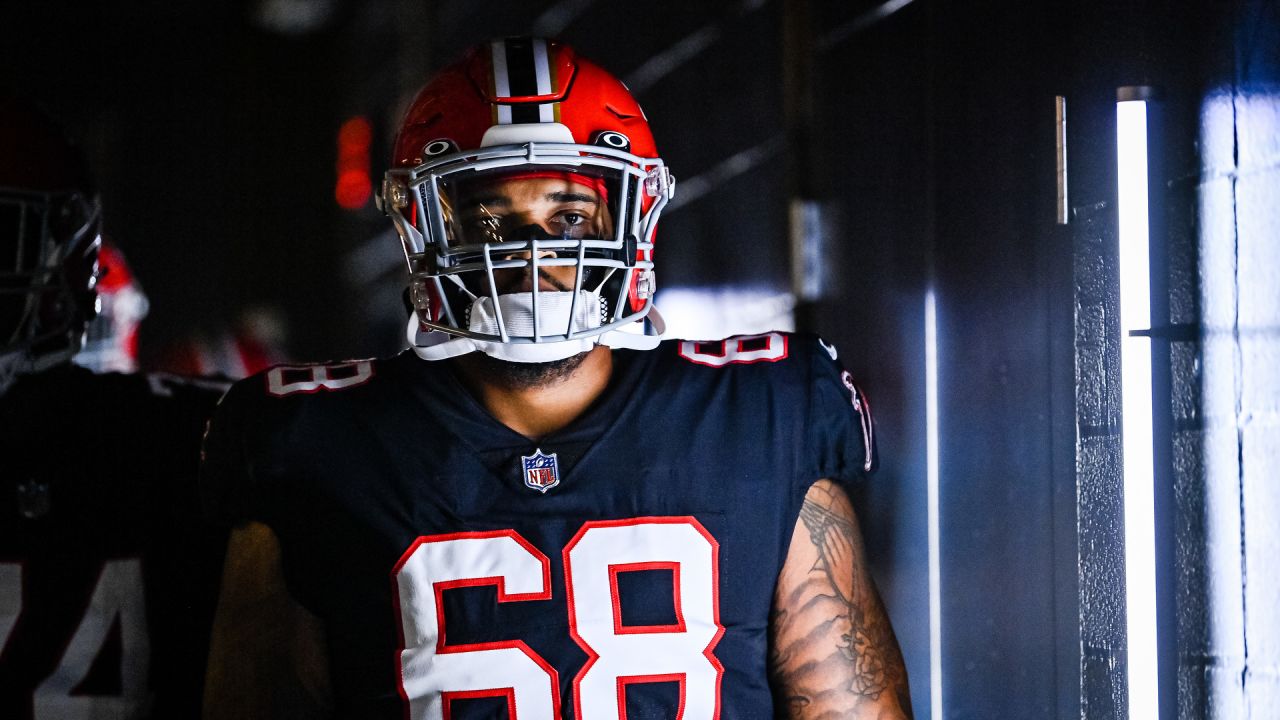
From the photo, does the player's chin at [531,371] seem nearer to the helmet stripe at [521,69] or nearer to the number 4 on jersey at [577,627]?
the number 4 on jersey at [577,627]

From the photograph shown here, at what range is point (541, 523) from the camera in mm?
1298

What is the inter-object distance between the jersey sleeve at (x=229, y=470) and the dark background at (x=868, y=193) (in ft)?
2.61

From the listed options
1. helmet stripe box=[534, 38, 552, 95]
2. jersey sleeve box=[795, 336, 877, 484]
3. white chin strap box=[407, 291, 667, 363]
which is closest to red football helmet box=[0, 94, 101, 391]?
white chin strap box=[407, 291, 667, 363]

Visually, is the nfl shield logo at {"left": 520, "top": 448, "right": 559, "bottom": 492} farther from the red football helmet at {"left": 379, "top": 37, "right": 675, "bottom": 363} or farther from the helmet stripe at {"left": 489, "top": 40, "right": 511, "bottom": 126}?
the helmet stripe at {"left": 489, "top": 40, "right": 511, "bottom": 126}

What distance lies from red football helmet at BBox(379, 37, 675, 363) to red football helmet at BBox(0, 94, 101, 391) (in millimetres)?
621

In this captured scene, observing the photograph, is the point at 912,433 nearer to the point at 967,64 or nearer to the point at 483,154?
the point at 967,64

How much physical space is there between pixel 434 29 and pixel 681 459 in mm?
1213

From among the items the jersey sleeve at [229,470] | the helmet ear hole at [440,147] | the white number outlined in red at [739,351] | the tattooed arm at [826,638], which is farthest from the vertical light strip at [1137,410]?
the jersey sleeve at [229,470]

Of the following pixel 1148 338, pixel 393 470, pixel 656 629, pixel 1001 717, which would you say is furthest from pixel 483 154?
pixel 1001 717

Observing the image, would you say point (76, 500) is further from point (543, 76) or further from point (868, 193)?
point (868, 193)

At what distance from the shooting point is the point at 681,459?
134 centimetres

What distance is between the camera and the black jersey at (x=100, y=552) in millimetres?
1586

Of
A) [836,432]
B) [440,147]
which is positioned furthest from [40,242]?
[836,432]

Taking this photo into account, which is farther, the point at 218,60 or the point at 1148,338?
the point at 218,60
